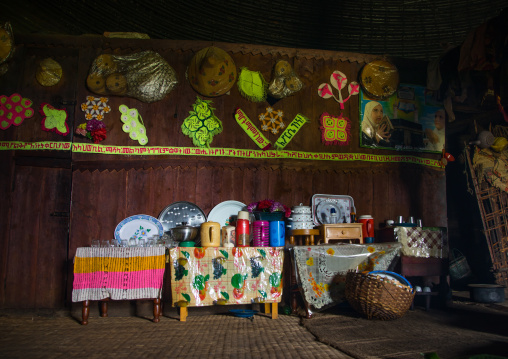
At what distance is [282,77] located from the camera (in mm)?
5359

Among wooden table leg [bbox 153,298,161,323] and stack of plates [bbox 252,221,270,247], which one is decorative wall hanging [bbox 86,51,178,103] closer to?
stack of plates [bbox 252,221,270,247]

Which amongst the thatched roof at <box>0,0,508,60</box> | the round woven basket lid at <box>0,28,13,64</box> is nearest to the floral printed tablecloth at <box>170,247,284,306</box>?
the round woven basket lid at <box>0,28,13,64</box>

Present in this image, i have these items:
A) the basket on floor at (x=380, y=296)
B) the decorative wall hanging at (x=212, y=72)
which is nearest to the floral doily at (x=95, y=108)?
the decorative wall hanging at (x=212, y=72)

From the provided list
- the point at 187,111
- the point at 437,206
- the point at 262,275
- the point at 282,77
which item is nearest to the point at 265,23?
the point at 282,77

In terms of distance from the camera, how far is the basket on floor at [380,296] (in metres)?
4.04

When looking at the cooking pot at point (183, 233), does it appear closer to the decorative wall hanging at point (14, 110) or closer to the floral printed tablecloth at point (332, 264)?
the floral printed tablecloth at point (332, 264)

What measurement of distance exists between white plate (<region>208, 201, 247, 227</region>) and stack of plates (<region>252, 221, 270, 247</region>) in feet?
1.52

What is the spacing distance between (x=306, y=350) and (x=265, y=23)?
5.65 meters

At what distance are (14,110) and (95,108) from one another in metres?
0.98

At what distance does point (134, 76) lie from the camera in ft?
16.5

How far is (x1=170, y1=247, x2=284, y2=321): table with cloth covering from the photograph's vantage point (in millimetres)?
4191

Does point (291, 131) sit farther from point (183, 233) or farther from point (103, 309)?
point (103, 309)

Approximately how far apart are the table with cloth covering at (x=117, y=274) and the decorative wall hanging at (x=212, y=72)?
2.22 metres

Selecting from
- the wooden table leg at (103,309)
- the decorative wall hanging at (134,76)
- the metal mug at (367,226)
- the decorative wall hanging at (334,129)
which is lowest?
the wooden table leg at (103,309)
